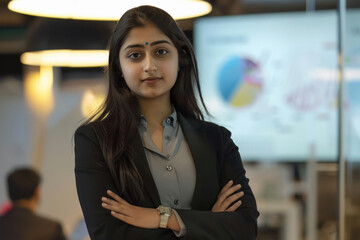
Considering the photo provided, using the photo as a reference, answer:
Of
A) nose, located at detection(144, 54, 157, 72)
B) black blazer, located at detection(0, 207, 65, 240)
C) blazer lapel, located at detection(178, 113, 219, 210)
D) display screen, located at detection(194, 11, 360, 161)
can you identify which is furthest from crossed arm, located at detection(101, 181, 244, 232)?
display screen, located at detection(194, 11, 360, 161)

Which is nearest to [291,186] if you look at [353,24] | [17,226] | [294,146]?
[294,146]

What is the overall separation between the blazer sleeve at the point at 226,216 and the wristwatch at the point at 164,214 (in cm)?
3

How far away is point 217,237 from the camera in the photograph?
73.9 inches

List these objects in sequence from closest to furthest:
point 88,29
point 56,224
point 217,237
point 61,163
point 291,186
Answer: point 217,237 < point 56,224 < point 88,29 < point 291,186 < point 61,163

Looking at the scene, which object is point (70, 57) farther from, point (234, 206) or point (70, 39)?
point (234, 206)

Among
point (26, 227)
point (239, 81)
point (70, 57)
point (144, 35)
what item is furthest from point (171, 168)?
point (239, 81)

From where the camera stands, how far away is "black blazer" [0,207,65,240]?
13.6 feet

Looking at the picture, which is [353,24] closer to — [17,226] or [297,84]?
[297,84]

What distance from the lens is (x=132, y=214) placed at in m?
1.82

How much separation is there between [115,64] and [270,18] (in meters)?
3.52

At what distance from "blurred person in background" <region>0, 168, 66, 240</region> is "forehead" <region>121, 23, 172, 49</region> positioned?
2.44 metres

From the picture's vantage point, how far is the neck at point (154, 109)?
1.95 meters

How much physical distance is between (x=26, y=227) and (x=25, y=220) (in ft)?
0.16

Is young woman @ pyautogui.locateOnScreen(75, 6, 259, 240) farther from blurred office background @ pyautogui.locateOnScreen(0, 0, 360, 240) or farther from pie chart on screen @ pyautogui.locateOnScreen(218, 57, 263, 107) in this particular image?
pie chart on screen @ pyautogui.locateOnScreen(218, 57, 263, 107)
